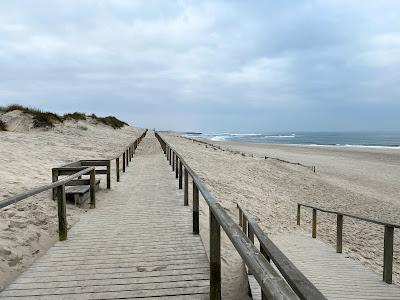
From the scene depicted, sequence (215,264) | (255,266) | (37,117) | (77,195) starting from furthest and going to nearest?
1. (37,117)
2. (77,195)
3. (215,264)
4. (255,266)

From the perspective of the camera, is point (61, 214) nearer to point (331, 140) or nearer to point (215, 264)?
point (215, 264)

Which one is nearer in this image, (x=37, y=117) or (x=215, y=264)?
(x=215, y=264)

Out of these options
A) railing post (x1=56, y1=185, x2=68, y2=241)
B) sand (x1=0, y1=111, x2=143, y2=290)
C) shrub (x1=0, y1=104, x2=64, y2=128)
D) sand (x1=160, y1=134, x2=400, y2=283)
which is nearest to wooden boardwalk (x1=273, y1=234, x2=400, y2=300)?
sand (x1=160, y1=134, x2=400, y2=283)

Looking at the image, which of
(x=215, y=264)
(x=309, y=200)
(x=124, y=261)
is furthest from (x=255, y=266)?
(x=309, y=200)

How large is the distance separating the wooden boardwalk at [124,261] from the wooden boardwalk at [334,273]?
2.19 meters

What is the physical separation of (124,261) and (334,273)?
3885 millimetres

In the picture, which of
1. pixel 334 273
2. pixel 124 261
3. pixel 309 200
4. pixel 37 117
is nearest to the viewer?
pixel 124 261

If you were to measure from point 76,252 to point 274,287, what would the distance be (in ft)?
11.8

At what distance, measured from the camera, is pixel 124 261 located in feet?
14.8

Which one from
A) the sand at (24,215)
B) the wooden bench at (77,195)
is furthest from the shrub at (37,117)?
the wooden bench at (77,195)

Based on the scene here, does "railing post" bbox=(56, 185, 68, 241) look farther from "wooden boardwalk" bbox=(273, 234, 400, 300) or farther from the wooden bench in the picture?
"wooden boardwalk" bbox=(273, 234, 400, 300)

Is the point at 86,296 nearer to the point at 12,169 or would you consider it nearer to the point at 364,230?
the point at 12,169

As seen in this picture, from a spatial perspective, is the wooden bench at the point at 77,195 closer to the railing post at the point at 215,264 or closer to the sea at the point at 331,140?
the railing post at the point at 215,264

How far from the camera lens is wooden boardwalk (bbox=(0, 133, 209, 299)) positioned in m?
3.71
